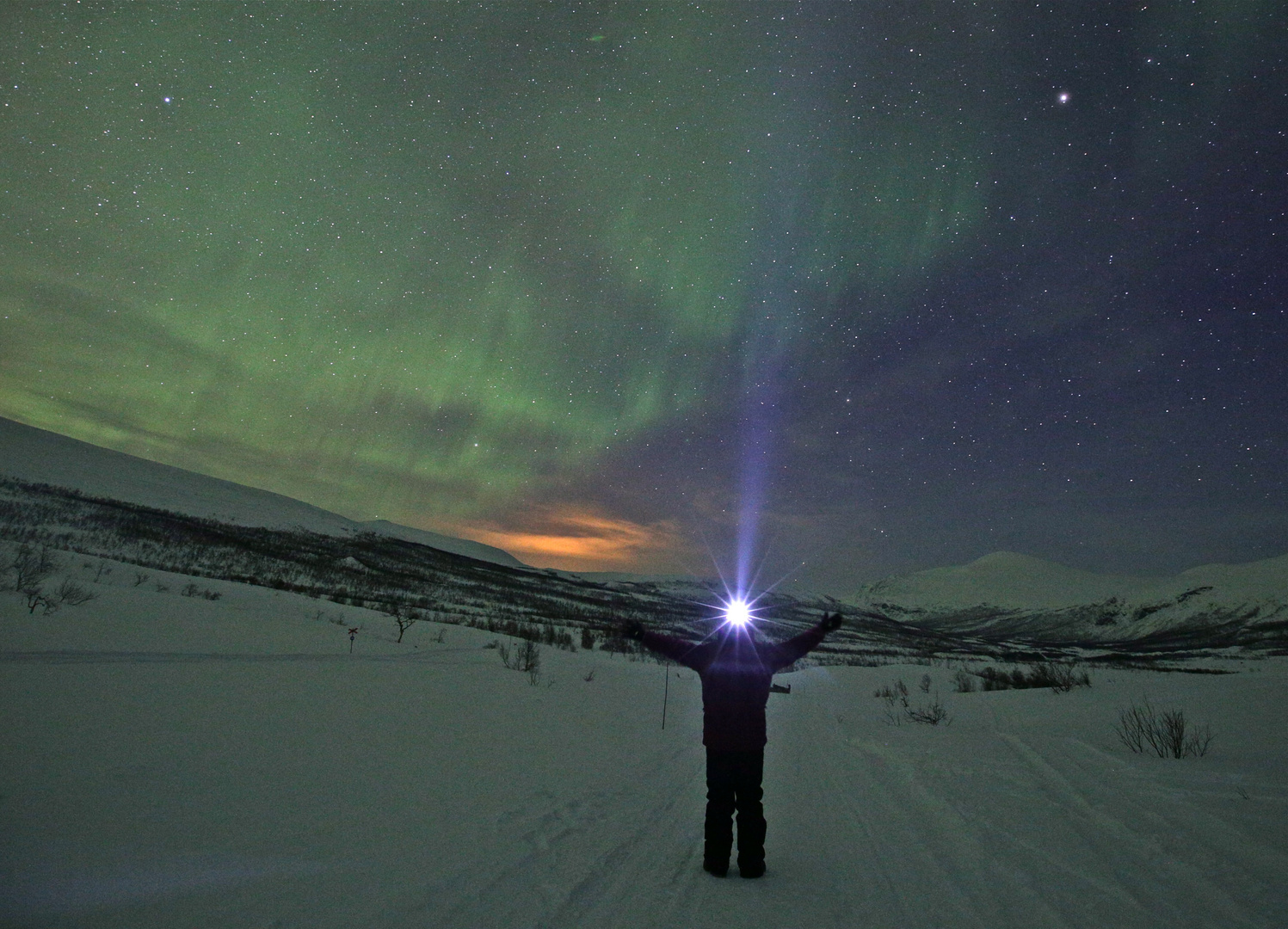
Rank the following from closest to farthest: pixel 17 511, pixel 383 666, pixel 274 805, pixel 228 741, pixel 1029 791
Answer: pixel 274 805 < pixel 228 741 < pixel 1029 791 < pixel 383 666 < pixel 17 511

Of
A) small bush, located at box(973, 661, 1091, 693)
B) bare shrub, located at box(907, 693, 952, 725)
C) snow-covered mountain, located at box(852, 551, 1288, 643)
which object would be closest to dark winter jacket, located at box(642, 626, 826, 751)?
bare shrub, located at box(907, 693, 952, 725)

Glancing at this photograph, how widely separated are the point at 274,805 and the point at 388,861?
1.16m

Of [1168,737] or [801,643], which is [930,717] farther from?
[801,643]

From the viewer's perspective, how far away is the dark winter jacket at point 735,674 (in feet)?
12.3

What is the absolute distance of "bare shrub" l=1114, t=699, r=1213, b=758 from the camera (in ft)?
20.8

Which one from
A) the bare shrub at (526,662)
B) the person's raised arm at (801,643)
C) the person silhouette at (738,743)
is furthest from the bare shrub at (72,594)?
the person's raised arm at (801,643)

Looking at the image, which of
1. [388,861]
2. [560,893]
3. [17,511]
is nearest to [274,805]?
[388,861]

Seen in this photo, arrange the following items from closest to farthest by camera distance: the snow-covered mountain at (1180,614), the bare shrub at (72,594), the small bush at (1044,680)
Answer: the bare shrub at (72,594) < the small bush at (1044,680) < the snow-covered mountain at (1180,614)

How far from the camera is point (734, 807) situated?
12.5 feet

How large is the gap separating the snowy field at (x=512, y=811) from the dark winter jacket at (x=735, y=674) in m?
0.89

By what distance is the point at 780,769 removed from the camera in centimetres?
716

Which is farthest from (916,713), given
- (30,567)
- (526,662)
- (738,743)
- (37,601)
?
(30,567)

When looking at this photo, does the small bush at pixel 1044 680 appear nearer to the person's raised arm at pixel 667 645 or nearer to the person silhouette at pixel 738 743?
the person silhouette at pixel 738 743

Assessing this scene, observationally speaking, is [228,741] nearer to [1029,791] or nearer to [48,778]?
[48,778]
